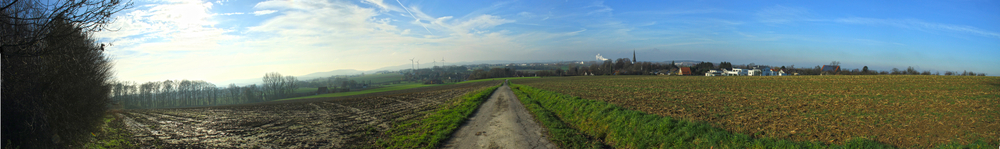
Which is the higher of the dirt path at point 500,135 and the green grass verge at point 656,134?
the green grass verge at point 656,134

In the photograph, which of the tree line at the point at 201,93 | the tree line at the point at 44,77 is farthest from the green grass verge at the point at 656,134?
the tree line at the point at 201,93

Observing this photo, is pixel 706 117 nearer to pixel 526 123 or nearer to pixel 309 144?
pixel 526 123

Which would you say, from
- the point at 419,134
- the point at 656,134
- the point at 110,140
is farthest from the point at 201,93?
the point at 656,134

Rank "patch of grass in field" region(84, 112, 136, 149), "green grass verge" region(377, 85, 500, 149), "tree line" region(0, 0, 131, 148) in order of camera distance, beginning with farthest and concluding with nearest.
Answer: "patch of grass in field" region(84, 112, 136, 149), "green grass verge" region(377, 85, 500, 149), "tree line" region(0, 0, 131, 148)

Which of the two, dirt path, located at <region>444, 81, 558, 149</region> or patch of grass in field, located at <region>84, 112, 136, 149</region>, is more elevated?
patch of grass in field, located at <region>84, 112, 136, 149</region>

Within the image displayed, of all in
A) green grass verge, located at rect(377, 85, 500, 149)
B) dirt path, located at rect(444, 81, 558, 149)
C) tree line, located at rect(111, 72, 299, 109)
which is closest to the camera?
dirt path, located at rect(444, 81, 558, 149)

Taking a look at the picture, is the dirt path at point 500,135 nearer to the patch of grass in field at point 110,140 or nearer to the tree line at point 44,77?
the tree line at point 44,77

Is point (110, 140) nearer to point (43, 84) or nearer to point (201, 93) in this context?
point (43, 84)

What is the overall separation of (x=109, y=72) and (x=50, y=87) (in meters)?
7.30

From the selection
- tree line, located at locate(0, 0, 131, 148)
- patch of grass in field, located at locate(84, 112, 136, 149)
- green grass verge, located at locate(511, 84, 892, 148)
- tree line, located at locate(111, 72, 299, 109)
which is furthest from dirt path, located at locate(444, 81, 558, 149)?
tree line, located at locate(111, 72, 299, 109)

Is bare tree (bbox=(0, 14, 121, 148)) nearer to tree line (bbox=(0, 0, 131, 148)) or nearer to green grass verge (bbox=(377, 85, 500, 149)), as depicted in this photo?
→ tree line (bbox=(0, 0, 131, 148))

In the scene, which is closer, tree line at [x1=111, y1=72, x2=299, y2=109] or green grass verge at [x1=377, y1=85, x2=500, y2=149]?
green grass verge at [x1=377, y1=85, x2=500, y2=149]

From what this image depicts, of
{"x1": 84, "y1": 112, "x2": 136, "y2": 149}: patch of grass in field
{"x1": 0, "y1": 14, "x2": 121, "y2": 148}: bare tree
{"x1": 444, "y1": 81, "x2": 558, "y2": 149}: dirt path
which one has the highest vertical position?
{"x1": 0, "y1": 14, "x2": 121, "y2": 148}: bare tree

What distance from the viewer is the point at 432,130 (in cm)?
1121
